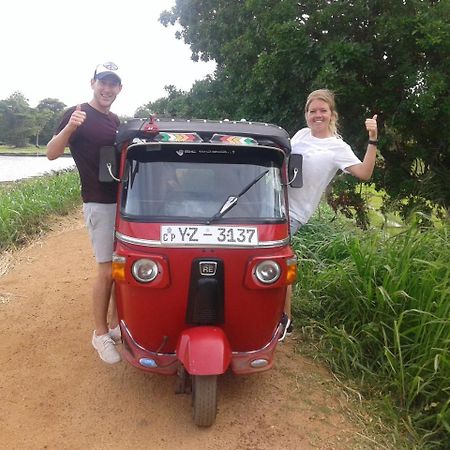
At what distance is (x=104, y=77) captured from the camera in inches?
145

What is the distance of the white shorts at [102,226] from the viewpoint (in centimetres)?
373

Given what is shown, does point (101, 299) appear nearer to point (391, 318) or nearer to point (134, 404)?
point (134, 404)

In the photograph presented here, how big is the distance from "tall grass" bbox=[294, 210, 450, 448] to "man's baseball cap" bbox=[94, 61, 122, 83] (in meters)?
2.48

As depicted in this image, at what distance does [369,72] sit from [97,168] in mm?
6324

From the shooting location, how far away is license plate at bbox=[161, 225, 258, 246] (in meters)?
2.99

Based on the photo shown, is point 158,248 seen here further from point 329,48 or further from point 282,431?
point 329,48

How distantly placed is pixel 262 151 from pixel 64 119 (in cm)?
151

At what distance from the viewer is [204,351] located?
115 inches

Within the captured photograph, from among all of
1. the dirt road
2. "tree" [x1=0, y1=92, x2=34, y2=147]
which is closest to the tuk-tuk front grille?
the dirt road

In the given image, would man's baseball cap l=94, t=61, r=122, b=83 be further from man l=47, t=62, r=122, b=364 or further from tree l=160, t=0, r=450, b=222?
tree l=160, t=0, r=450, b=222

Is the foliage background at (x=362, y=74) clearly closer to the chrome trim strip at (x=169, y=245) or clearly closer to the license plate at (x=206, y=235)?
the chrome trim strip at (x=169, y=245)

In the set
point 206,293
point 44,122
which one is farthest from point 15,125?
point 206,293

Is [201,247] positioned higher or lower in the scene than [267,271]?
higher

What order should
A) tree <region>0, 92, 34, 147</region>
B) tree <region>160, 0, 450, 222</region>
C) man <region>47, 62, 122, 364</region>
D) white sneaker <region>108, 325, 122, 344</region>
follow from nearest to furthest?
man <region>47, 62, 122, 364</region>, white sneaker <region>108, 325, 122, 344</region>, tree <region>160, 0, 450, 222</region>, tree <region>0, 92, 34, 147</region>
